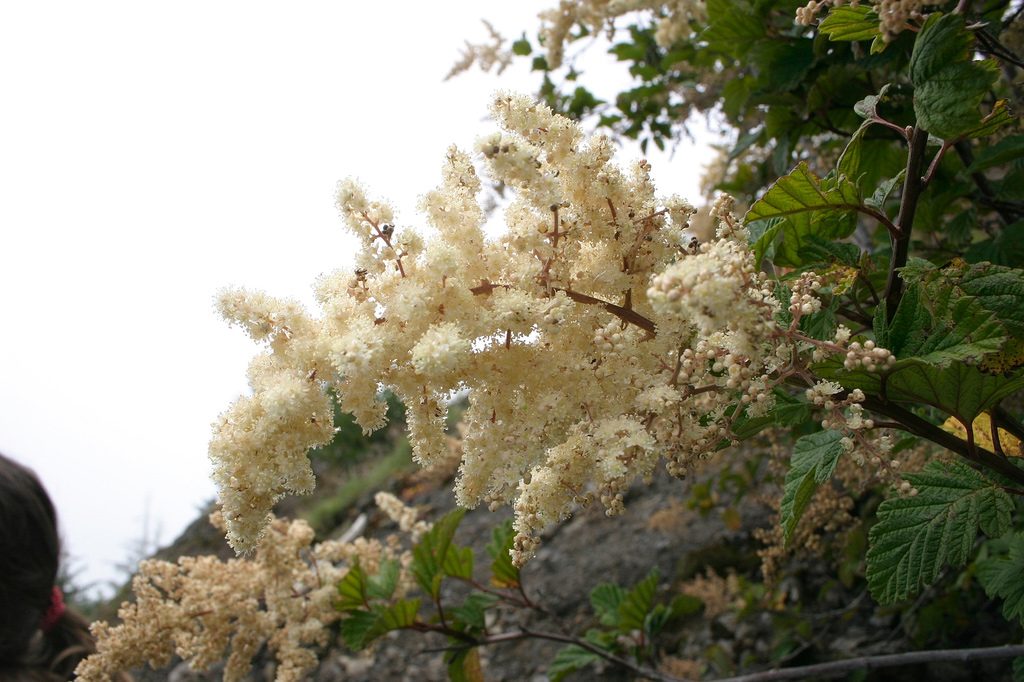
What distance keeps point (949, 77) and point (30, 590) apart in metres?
3.03

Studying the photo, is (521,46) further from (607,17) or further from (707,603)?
(707,603)

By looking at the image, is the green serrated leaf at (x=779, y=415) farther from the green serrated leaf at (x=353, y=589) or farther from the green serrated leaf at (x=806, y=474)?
the green serrated leaf at (x=353, y=589)

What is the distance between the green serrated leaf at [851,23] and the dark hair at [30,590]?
2.92 metres

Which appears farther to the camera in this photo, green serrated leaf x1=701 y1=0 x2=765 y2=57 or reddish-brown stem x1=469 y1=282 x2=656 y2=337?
green serrated leaf x1=701 y1=0 x2=765 y2=57

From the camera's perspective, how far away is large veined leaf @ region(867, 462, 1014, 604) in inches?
47.8

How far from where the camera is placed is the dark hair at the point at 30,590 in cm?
259

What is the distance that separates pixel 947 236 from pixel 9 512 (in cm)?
323

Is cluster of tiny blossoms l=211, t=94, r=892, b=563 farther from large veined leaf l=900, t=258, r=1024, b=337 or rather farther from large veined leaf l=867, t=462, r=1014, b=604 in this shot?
large veined leaf l=867, t=462, r=1014, b=604

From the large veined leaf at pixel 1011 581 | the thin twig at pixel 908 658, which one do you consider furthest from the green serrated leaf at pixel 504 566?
the large veined leaf at pixel 1011 581

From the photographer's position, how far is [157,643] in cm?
212

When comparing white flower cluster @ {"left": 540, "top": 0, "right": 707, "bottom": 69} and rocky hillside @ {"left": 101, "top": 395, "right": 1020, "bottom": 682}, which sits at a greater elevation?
white flower cluster @ {"left": 540, "top": 0, "right": 707, "bottom": 69}

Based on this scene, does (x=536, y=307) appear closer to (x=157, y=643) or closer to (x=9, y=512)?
(x=157, y=643)

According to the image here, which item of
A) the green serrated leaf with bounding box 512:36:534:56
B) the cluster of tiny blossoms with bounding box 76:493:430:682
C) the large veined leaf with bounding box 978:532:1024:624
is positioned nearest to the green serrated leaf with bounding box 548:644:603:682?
the cluster of tiny blossoms with bounding box 76:493:430:682

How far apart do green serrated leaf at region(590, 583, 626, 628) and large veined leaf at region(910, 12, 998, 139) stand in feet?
6.86
